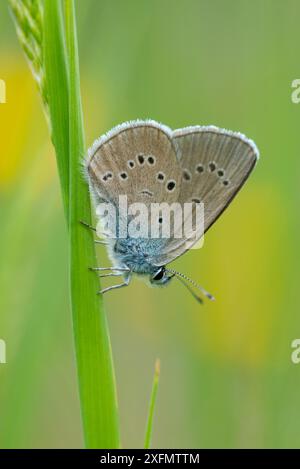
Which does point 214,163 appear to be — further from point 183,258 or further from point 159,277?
point 183,258

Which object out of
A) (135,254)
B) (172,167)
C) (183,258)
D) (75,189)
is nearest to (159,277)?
(135,254)

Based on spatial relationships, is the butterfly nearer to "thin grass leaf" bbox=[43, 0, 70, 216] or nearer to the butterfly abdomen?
the butterfly abdomen

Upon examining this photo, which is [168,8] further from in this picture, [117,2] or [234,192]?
[234,192]

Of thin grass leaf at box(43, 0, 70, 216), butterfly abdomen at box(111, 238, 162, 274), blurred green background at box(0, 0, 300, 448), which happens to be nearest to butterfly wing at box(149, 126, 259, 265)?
butterfly abdomen at box(111, 238, 162, 274)

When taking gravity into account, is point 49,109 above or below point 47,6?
below
